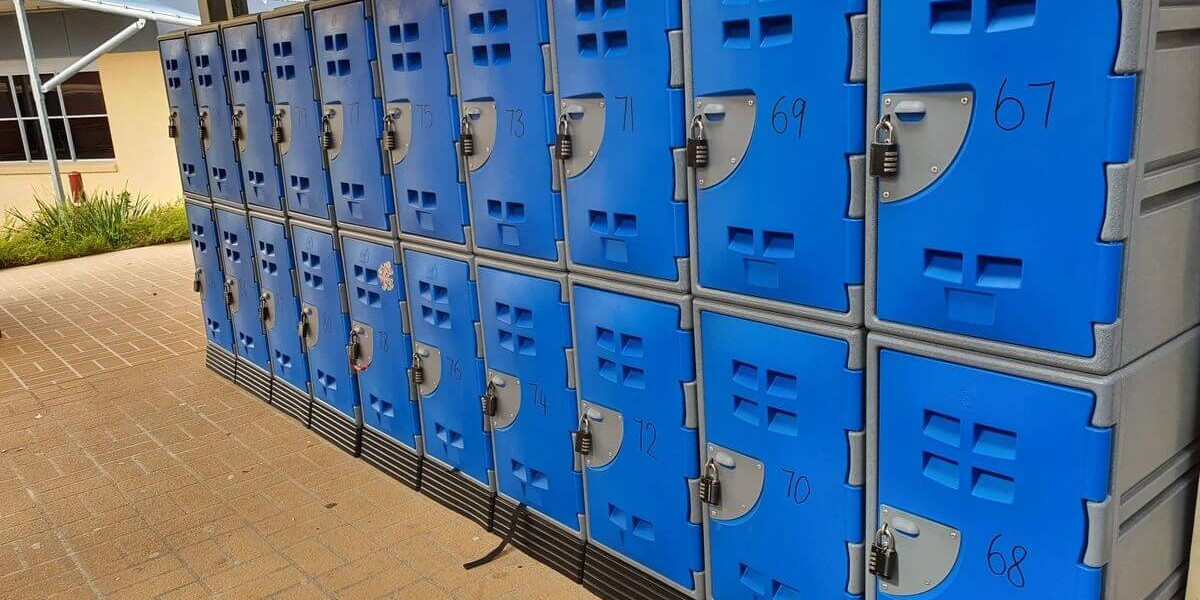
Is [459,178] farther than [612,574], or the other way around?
[459,178]

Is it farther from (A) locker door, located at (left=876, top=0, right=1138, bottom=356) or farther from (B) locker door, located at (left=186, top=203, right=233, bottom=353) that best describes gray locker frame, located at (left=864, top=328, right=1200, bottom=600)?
(B) locker door, located at (left=186, top=203, right=233, bottom=353)

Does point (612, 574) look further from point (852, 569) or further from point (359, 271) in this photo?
point (359, 271)

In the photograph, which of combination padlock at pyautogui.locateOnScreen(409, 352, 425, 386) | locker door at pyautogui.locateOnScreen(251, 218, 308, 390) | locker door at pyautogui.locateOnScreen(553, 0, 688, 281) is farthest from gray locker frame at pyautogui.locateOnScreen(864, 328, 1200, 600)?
locker door at pyautogui.locateOnScreen(251, 218, 308, 390)

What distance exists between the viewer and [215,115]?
511cm

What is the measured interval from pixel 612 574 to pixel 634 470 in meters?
0.42

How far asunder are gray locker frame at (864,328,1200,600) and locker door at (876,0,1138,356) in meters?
0.07

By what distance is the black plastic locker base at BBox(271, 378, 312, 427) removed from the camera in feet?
16.3

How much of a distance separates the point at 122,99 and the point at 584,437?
1374 centimetres

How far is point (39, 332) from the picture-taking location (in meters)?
7.18

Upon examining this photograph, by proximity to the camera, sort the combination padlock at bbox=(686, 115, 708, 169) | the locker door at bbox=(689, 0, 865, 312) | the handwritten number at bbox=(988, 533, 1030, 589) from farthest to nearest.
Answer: the combination padlock at bbox=(686, 115, 708, 169)
the locker door at bbox=(689, 0, 865, 312)
the handwritten number at bbox=(988, 533, 1030, 589)

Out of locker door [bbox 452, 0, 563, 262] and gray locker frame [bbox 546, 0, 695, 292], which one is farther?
locker door [bbox 452, 0, 563, 262]

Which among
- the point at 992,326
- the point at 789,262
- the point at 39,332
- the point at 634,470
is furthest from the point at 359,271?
the point at 39,332

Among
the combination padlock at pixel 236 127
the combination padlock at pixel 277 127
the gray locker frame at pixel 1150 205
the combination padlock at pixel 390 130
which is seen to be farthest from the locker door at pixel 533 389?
the combination padlock at pixel 236 127

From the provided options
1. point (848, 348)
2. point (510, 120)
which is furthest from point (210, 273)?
point (848, 348)
